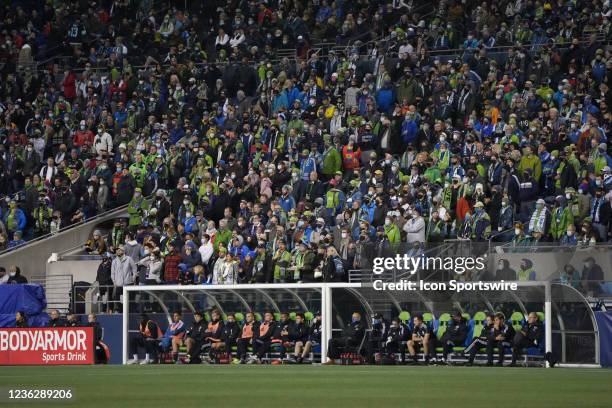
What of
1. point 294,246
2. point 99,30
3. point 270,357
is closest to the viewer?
point 270,357

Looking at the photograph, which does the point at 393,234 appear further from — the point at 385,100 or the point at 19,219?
the point at 19,219

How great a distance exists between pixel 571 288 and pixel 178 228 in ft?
40.8

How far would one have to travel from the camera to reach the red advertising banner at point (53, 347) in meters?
29.5

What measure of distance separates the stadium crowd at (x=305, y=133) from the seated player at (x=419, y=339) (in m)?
2.20

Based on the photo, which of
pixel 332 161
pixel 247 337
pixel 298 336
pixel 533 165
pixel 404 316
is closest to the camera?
pixel 404 316

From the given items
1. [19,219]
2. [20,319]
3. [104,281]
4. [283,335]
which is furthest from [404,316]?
[19,219]

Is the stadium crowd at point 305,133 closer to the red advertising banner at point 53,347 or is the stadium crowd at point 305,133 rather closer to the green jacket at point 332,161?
the green jacket at point 332,161

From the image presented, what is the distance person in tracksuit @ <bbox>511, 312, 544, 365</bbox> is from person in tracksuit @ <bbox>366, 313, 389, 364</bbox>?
3088mm

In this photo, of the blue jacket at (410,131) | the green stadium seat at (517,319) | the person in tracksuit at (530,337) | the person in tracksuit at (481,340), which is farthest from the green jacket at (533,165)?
the person in tracksuit at (530,337)

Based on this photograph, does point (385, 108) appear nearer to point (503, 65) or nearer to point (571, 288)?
point (503, 65)

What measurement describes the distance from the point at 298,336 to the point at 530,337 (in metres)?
5.57

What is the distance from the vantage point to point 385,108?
35.8m

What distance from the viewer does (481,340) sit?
2684 cm

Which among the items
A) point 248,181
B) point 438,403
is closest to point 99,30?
point 248,181
